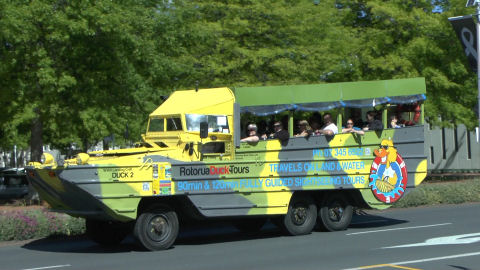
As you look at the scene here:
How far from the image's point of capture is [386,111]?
15.7 m

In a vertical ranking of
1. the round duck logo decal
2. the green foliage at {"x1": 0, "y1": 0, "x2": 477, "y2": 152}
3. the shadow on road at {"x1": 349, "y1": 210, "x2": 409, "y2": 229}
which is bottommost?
the shadow on road at {"x1": 349, "y1": 210, "x2": 409, "y2": 229}

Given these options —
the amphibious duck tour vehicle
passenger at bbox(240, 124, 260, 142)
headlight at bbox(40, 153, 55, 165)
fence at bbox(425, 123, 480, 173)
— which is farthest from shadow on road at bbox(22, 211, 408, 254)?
fence at bbox(425, 123, 480, 173)

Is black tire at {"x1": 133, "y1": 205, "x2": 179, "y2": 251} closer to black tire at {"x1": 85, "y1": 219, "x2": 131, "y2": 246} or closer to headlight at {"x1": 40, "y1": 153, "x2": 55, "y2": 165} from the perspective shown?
black tire at {"x1": 85, "y1": 219, "x2": 131, "y2": 246}

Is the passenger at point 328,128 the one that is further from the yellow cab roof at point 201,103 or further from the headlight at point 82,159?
the headlight at point 82,159

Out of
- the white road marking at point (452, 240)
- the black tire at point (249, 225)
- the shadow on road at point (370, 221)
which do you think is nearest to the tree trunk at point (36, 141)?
the black tire at point (249, 225)

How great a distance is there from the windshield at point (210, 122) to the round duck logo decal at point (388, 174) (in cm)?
337

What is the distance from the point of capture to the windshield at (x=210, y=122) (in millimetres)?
14109

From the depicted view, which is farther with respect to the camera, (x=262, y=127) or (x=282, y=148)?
(x=262, y=127)

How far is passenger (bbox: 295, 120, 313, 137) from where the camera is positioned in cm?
1465

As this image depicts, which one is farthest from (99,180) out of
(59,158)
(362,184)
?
(362,184)

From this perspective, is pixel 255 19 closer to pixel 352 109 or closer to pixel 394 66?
pixel 394 66

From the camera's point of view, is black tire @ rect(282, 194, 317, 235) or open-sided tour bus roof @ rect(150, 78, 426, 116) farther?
black tire @ rect(282, 194, 317, 235)

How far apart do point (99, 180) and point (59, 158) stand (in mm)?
821

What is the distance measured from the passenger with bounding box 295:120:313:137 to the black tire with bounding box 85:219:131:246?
12.9ft
